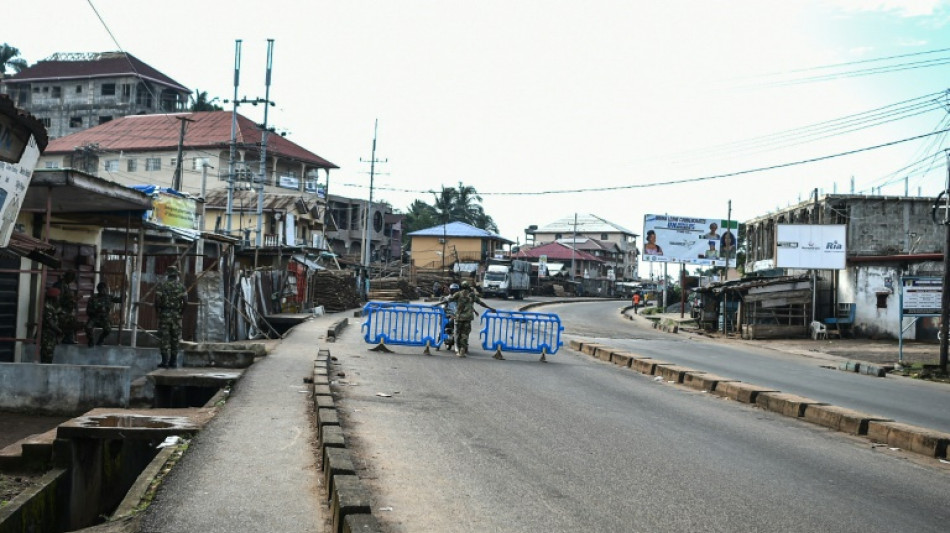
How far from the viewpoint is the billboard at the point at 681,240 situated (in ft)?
185

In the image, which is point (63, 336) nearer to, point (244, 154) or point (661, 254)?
point (661, 254)

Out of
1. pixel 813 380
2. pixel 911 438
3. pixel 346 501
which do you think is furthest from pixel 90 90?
pixel 346 501

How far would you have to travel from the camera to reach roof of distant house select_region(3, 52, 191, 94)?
3164 inches

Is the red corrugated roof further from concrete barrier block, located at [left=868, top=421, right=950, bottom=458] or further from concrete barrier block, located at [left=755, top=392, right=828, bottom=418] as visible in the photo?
concrete barrier block, located at [left=868, top=421, right=950, bottom=458]

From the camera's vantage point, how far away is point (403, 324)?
67.1 ft

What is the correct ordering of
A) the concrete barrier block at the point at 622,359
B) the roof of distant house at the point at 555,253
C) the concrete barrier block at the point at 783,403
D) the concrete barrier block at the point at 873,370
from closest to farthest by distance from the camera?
1. the concrete barrier block at the point at 783,403
2. the concrete barrier block at the point at 622,359
3. the concrete barrier block at the point at 873,370
4. the roof of distant house at the point at 555,253

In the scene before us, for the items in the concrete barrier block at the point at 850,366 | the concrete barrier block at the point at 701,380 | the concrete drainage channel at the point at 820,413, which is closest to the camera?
the concrete drainage channel at the point at 820,413

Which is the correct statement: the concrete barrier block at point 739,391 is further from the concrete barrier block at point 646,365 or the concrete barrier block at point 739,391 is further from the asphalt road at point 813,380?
the concrete barrier block at point 646,365

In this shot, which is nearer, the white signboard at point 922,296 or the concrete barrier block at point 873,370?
the concrete barrier block at point 873,370

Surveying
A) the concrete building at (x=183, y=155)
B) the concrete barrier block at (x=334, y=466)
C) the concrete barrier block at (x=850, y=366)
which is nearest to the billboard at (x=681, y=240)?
the concrete building at (x=183, y=155)

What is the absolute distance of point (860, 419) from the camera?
10.6 m

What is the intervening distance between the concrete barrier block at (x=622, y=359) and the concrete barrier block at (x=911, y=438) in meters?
9.52

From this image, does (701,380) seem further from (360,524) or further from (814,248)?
(814,248)

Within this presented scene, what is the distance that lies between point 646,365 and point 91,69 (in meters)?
77.0
